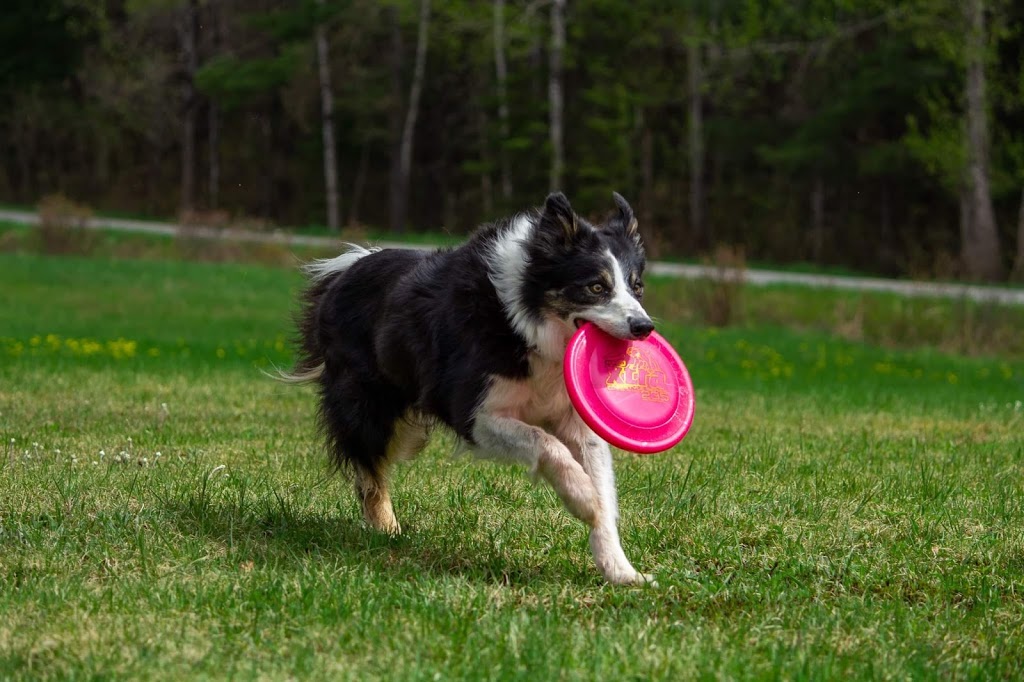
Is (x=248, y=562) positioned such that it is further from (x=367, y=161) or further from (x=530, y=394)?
(x=367, y=161)

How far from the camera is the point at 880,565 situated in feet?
19.0

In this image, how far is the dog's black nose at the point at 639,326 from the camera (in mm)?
5609

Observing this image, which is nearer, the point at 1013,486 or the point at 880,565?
the point at 880,565

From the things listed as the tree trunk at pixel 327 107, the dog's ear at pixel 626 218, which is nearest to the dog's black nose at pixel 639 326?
the dog's ear at pixel 626 218

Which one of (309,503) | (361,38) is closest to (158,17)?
(361,38)

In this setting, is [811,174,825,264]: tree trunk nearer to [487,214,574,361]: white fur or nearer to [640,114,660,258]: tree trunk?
[640,114,660,258]: tree trunk

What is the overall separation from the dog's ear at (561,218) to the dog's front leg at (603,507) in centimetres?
84

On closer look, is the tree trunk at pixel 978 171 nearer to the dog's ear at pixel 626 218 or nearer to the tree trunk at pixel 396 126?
the tree trunk at pixel 396 126

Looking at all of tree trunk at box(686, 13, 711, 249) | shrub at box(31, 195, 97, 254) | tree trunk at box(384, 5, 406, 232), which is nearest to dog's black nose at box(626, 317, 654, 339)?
shrub at box(31, 195, 97, 254)

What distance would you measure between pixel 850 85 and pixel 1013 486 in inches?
1123

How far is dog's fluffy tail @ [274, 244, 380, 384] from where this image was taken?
24.1ft

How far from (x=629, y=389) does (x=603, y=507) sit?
1.91ft

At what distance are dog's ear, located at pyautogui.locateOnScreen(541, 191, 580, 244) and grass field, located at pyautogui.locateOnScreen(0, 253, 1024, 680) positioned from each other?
1.42m

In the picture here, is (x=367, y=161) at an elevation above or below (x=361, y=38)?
below
